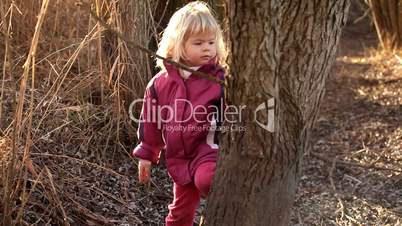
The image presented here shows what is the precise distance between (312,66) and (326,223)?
1.48 meters

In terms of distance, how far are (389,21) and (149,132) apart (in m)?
4.59

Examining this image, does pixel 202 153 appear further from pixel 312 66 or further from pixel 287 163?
pixel 312 66

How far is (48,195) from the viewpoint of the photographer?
2.68 metres

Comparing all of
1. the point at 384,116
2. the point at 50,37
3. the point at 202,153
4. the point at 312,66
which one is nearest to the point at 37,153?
the point at 202,153

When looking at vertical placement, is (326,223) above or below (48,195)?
below

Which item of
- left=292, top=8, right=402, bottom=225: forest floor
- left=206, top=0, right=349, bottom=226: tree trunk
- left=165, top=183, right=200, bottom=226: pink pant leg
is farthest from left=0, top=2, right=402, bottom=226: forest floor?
left=165, top=183, right=200, bottom=226: pink pant leg

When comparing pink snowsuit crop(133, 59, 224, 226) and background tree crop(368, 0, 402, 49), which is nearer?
pink snowsuit crop(133, 59, 224, 226)

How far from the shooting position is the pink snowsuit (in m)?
2.58

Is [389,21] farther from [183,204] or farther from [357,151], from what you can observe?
[183,204]

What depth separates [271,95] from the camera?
1.88m

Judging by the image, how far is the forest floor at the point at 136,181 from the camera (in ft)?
9.15

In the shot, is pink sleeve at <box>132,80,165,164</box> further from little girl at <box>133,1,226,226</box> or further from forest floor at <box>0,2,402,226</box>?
forest floor at <box>0,2,402,226</box>

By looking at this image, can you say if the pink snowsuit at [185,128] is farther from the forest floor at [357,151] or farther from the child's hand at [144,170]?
the forest floor at [357,151]

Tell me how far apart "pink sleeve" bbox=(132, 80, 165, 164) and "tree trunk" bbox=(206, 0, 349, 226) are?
2.12 feet
